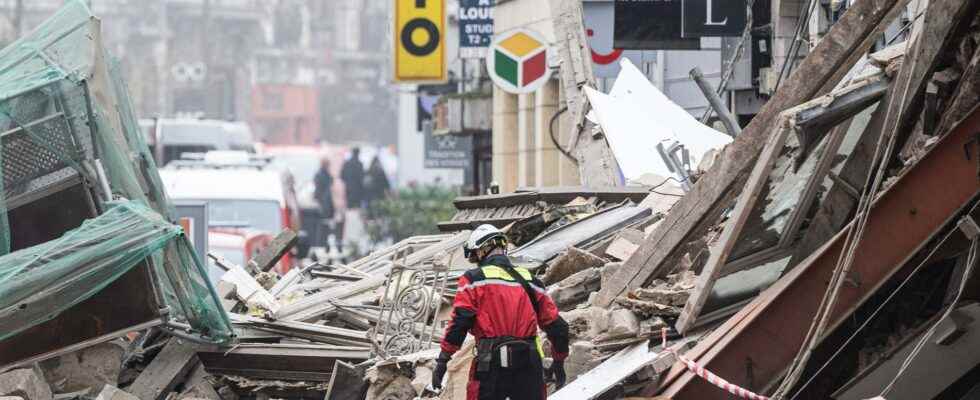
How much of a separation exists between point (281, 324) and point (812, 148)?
13.8 feet

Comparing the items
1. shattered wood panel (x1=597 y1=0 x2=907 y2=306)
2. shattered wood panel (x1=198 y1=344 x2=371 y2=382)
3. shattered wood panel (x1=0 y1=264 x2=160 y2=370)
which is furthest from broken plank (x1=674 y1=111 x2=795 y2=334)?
shattered wood panel (x1=0 y1=264 x2=160 y2=370)

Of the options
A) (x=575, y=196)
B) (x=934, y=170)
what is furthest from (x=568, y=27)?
(x=934, y=170)

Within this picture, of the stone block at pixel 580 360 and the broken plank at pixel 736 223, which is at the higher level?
the broken plank at pixel 736 223

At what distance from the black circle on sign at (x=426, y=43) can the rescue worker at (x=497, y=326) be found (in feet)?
55.7

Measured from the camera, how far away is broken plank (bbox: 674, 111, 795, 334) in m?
10.2

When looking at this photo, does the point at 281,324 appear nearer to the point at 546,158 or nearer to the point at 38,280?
the point at 38,280

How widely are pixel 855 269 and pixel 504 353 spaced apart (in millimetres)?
1964

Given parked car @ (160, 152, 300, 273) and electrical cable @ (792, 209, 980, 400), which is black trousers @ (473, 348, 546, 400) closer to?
electrical cable @ (792, 209, 980, 400)

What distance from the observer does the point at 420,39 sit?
26828 millimetres

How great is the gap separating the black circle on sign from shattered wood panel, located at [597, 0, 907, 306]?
50.7 feet

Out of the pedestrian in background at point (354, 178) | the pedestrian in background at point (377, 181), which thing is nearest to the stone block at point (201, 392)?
the pedestrian in background at point (377, 181)

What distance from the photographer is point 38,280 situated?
11.8 meters

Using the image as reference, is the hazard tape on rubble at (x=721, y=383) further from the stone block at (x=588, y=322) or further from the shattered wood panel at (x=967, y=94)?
the shattered wood panel at (x=967, y=94)

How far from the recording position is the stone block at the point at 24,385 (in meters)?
11.4
